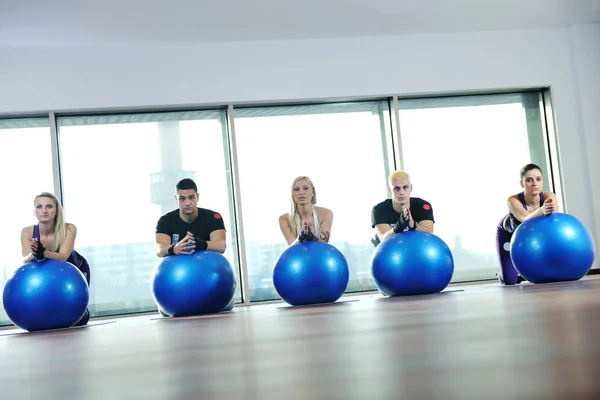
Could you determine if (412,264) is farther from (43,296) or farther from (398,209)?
(43,296)

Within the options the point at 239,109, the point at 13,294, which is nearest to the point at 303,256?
the point at 13,294

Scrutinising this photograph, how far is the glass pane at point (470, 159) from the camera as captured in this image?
817cm

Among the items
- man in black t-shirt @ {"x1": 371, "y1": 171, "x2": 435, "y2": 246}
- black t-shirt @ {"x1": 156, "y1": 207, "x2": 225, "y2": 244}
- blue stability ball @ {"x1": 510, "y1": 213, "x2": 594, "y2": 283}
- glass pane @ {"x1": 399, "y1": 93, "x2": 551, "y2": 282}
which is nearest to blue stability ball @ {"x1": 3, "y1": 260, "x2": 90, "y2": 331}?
black t-shirt @ {"x1": 156, "y1": 207, "x2": 225, "y2": 244}

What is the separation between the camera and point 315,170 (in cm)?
804

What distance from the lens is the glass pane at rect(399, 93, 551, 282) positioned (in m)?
8.17

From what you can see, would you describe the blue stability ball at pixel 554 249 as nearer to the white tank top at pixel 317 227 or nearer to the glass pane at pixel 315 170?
the white tank top at pixel 317 227

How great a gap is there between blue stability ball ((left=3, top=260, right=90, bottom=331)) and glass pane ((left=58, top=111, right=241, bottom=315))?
325 cm

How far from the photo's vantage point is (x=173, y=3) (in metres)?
6.54

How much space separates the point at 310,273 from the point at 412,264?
678mm

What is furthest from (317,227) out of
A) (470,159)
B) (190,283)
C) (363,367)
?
(363,367)

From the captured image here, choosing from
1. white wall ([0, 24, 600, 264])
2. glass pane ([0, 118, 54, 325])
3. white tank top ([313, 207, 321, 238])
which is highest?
white wall ([0, 24, 600, 264])

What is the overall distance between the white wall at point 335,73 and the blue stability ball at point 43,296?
3636mm

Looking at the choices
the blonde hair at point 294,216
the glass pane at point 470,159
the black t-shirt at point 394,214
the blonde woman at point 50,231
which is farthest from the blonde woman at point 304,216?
the glass pane at point 470,159

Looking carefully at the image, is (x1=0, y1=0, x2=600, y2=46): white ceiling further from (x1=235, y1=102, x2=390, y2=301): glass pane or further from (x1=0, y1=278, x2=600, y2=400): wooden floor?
(x1=0, y1=278, x2=600, y2=400): wooden floor
